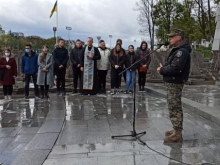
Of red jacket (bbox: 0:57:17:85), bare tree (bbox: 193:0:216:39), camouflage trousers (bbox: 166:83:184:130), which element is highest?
bare tree (bbox: 193:0:216:39)

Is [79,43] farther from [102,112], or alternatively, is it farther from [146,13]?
[146,13]

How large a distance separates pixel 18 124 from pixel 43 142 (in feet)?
6.23

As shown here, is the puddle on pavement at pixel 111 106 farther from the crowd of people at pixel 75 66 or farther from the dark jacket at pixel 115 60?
the dark jacket at pixel 115 60

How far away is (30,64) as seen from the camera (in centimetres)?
1087

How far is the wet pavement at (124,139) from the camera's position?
4707 millimetres

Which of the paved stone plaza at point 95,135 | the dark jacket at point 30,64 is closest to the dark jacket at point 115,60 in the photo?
the paved stone plaza at point 95,135

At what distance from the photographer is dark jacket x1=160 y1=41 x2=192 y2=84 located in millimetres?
5216

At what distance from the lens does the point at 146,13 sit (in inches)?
1715

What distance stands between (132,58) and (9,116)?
16.6 feet

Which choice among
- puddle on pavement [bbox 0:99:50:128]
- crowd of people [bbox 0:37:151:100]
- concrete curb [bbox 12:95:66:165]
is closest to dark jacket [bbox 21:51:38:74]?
crowd of people [bbox 0:37:151:100]

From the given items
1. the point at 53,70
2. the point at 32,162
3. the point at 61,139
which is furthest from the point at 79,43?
the point at 32,162

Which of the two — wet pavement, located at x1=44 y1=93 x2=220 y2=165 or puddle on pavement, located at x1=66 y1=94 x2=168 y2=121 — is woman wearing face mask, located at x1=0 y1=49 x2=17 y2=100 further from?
wet pavement, located at x1=44 y1=93 x2=220 y2=165

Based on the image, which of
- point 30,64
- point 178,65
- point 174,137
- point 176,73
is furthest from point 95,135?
point 30,64

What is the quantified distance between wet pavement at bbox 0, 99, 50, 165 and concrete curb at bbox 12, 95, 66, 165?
0.52ft
